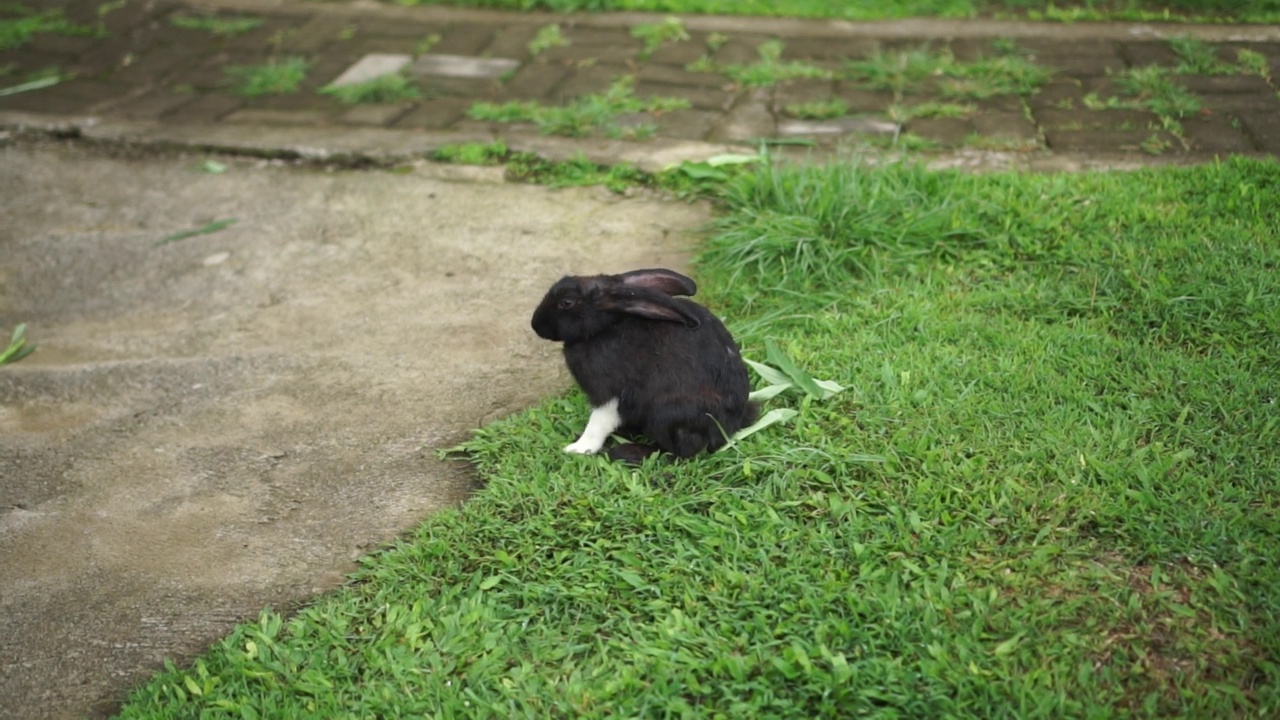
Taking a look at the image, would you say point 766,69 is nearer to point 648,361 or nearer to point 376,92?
point 376,92

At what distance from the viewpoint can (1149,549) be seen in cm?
277

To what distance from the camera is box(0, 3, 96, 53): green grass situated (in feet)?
23.7

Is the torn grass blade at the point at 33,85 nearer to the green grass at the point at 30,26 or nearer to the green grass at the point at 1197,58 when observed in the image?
the green grass at the point at 30,26

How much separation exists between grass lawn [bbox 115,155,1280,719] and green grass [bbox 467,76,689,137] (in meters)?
1.91

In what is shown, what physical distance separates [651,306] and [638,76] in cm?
338

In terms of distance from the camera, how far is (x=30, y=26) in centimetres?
743

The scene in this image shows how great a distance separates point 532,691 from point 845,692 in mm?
739

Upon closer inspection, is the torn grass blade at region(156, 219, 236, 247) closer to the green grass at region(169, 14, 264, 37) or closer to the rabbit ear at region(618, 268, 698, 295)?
the green grass at region(169, 14, 264, 37)

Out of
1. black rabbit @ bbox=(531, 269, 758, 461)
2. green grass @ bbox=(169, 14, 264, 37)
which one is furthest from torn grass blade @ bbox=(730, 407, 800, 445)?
green grass @ bbox=(169, 14, 264, 37)

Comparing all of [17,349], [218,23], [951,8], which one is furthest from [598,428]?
[218,23]

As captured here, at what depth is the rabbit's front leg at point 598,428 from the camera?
322 cm

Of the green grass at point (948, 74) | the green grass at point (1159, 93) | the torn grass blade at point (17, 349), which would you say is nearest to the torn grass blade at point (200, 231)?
the torn grass blade at point (17, 349)

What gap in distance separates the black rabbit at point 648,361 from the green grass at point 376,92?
11.0 ft

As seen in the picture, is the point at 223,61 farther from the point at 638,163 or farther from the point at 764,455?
the point at 764,455
